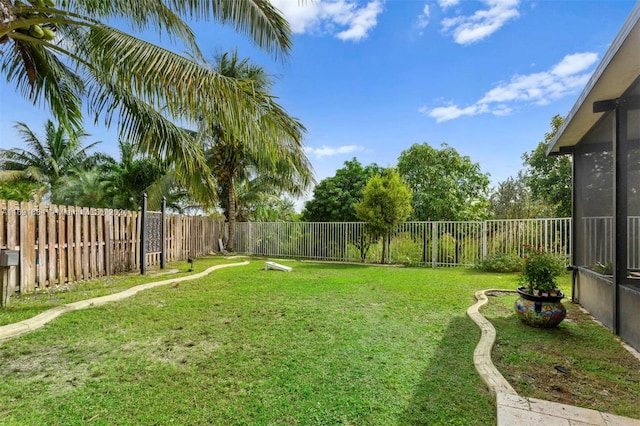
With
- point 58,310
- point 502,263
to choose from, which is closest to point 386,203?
point 502,263

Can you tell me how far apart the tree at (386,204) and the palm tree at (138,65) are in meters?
6.68

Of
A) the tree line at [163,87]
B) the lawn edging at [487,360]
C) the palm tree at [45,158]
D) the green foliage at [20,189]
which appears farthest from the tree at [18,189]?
the lawn edging at [487,360]

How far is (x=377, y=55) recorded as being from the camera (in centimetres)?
955

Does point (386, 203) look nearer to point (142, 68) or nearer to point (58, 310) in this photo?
point (142, 68)

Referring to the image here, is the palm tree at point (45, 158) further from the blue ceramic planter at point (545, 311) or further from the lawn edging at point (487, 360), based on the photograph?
the blue ceramic planter at point (545, 311)

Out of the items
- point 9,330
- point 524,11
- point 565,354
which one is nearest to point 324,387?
point 565,354

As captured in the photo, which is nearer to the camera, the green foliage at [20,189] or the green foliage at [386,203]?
the green foliage at [386,203]

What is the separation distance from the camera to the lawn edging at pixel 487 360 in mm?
2410

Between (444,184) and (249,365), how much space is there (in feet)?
44.3

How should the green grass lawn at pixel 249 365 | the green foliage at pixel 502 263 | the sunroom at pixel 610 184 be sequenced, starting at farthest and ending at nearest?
the green foliage at pixel 502 263 < the sunroom at pixel 610 184 < the green grass lawn at pixel 249 365

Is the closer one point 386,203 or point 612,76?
point 612,76

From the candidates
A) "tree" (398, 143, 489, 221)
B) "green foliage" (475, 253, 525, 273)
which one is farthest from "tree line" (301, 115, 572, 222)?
"green foliage" (475, 253, 525, 273)

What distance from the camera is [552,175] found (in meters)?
12.5

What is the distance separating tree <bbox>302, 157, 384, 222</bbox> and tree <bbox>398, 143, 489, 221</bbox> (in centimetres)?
195
